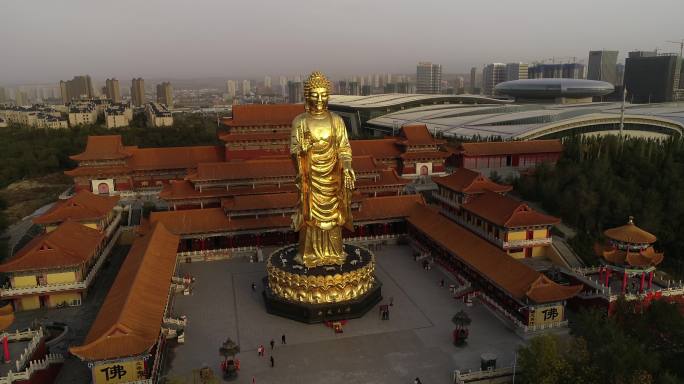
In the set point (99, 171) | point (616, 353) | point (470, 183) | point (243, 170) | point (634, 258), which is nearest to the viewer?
point (616, 353)

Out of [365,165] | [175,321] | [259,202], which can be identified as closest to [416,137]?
[365,165]

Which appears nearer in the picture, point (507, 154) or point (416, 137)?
point (416, 137)

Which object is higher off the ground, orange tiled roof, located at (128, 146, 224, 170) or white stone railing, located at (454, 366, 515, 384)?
orange tiled roof, located at (128, 146, 224, 170)

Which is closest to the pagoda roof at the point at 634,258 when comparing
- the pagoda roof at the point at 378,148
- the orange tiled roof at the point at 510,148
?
the pagoda roof at the point at 378,148

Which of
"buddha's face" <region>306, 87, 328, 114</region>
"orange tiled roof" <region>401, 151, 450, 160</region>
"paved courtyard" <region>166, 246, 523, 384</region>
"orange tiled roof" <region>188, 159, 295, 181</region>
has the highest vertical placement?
"buddha's face" <region>306, 87, 328, 114</region>

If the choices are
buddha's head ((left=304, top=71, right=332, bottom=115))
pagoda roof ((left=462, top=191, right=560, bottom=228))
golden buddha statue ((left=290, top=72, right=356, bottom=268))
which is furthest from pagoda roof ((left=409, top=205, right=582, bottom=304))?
buddha's head ((left=304, top=71, right=332, bottom=115))

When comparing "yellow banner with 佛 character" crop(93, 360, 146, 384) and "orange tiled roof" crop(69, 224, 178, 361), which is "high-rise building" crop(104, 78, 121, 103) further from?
"yellow banner with 佛 character" crop(93, 360, 146, 384)

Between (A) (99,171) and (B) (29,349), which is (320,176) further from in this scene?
(A) (99,171)
